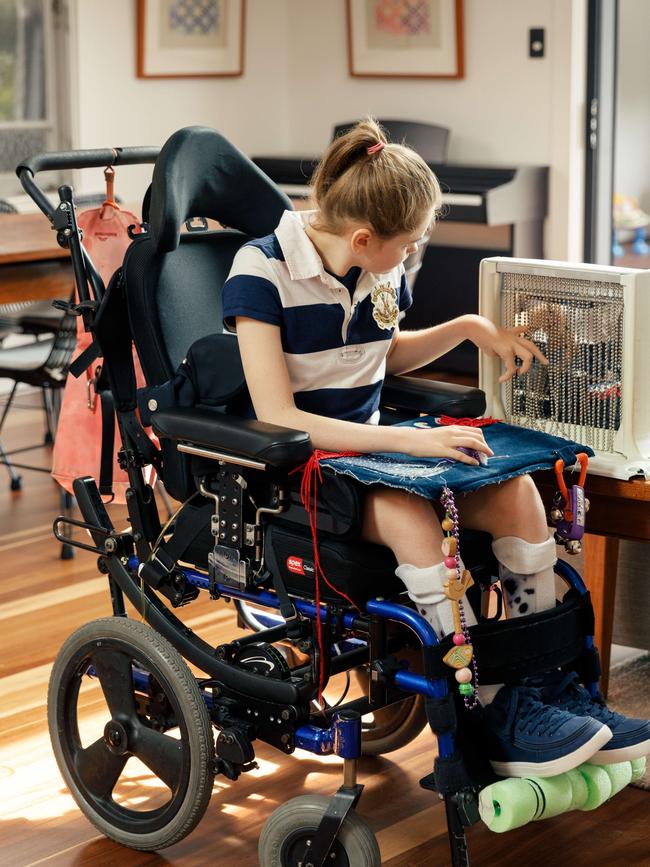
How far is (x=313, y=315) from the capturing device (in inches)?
73.2

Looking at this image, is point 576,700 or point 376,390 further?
point 376,390

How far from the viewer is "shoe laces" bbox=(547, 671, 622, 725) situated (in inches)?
68.9

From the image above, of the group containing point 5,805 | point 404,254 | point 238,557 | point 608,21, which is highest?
point 608,21

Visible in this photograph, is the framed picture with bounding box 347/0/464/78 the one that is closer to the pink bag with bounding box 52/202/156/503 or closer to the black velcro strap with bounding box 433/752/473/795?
the pink bag with bounding box 52/202/156/503

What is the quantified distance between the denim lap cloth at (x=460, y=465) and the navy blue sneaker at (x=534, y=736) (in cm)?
28

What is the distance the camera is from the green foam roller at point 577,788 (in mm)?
1697

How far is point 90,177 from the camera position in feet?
17.2

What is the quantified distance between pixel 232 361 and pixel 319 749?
1.78 ft

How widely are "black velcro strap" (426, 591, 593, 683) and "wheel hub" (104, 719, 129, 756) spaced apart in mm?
527

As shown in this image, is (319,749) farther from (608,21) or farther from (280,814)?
(608,21)

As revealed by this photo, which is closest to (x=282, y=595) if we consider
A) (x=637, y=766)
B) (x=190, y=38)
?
(x=637, y=766)

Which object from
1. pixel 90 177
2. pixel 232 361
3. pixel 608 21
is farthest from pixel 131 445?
pixel 608 21

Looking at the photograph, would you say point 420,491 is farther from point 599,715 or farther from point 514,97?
point 514,97

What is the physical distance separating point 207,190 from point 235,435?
49 centimetres
